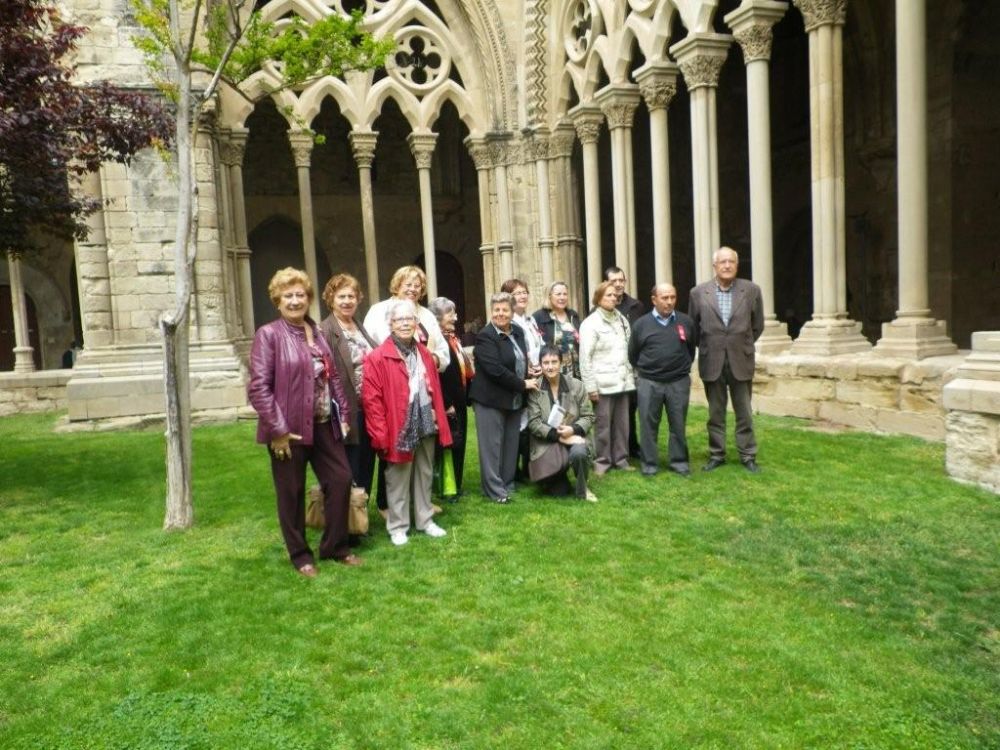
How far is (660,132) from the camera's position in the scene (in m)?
10.7

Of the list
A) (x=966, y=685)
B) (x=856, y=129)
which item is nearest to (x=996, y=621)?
(x=966, y=685)

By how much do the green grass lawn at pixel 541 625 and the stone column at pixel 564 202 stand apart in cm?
751

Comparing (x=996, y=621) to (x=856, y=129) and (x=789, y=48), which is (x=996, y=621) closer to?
(x=856, y=129)

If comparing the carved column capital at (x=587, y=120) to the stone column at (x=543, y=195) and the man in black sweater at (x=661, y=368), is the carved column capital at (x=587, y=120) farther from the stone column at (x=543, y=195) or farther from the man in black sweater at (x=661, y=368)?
the man in black sweater at (x=661, y=368)

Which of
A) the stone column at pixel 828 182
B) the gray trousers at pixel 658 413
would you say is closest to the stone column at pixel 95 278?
the gray trousers at pixel 658 413

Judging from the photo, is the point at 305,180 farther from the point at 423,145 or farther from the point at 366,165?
the point at 423,145

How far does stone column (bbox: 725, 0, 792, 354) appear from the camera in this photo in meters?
8.94

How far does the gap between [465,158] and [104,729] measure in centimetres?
1727

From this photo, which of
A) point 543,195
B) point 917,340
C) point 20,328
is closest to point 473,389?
point 917,340

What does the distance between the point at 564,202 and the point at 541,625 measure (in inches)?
402

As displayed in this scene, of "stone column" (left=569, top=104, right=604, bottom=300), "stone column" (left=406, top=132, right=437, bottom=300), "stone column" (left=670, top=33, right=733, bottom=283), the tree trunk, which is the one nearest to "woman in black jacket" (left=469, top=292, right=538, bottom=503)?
the tree trunk

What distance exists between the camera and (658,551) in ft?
15.5

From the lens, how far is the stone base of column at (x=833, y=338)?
8.45 metres

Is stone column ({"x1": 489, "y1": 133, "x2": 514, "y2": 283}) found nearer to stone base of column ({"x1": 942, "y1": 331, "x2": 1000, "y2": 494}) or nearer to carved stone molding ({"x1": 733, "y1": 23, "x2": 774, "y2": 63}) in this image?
carved stone molding ({"x1": 733, "y1": 23, "x2": 774, "y2": 63})
